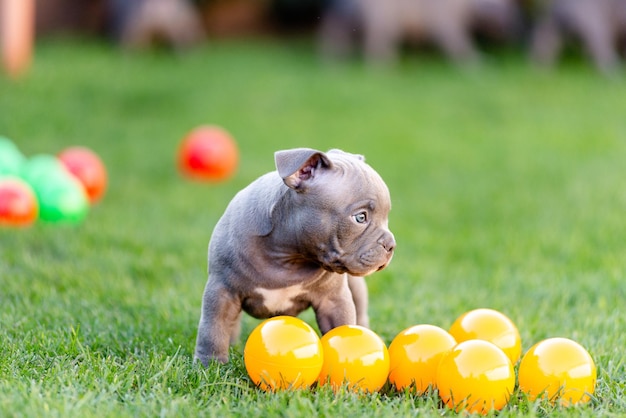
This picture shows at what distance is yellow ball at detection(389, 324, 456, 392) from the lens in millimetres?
3553

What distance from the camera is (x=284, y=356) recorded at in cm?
336

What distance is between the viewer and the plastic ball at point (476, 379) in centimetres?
332

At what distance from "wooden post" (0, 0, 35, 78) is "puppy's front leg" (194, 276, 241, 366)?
22.7 feet

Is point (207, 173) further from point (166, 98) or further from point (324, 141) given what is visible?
point (166, 98)

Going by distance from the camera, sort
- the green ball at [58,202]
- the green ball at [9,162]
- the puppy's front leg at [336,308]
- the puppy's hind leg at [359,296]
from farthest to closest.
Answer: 1. the green ball at [9,162]
2. the green ball at [58,202]
3. the puppy's hind leg at [359,296]
4. the puppy's front leg at [336,308]

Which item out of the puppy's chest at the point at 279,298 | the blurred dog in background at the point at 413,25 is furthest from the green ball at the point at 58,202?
the blurred dog in background at the point at 413,25

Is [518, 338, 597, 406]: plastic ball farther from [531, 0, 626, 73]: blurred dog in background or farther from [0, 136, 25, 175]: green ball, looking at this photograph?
[531, 0, 626, 73]: blurred dog in background

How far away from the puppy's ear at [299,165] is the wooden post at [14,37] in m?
7.10

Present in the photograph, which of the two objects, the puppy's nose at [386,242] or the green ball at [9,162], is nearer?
the puppy's nose at [386,242]

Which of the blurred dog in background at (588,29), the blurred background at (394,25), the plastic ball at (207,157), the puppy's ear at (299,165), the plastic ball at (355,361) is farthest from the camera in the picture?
the blurred background at (394,25)

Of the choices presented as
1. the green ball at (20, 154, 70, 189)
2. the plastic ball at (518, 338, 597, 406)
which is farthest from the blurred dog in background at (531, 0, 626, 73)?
the plastic ball at (518, 338, 597, 406)

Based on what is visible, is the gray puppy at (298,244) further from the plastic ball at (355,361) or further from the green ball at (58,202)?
the green ball at (58,202)

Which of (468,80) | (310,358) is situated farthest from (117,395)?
(468,80)

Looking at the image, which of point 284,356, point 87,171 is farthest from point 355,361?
point 87,171
